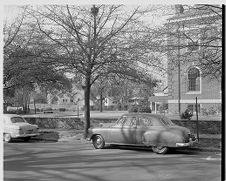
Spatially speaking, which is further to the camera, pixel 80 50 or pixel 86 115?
pixel 86 115

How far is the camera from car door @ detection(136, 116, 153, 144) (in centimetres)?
922

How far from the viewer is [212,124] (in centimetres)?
1061

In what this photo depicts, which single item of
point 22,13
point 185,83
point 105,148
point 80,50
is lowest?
point 105,148

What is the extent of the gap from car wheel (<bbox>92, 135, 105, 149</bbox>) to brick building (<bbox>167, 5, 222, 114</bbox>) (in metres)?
2.40

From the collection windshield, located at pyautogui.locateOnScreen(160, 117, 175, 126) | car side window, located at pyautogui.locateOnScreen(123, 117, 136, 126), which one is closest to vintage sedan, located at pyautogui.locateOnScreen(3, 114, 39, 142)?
car side window, located at pyautogui.locateOnScreen(123, 117, 136, 126)

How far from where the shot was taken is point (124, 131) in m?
9.59

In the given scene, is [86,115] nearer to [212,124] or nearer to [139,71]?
[139,71]

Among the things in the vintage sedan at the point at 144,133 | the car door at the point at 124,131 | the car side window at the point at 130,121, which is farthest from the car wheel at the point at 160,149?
the car side window at the point at 130,121

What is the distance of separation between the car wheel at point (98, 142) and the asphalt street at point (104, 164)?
0.70 feet

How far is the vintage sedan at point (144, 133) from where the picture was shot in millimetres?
8727

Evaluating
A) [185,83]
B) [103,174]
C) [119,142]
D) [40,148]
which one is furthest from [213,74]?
[40,148]

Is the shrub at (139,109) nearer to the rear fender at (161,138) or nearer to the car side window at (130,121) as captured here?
the car side window at (130,121)

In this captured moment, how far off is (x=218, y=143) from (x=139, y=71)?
358 centimetres

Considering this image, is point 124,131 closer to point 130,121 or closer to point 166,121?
point 130,121
